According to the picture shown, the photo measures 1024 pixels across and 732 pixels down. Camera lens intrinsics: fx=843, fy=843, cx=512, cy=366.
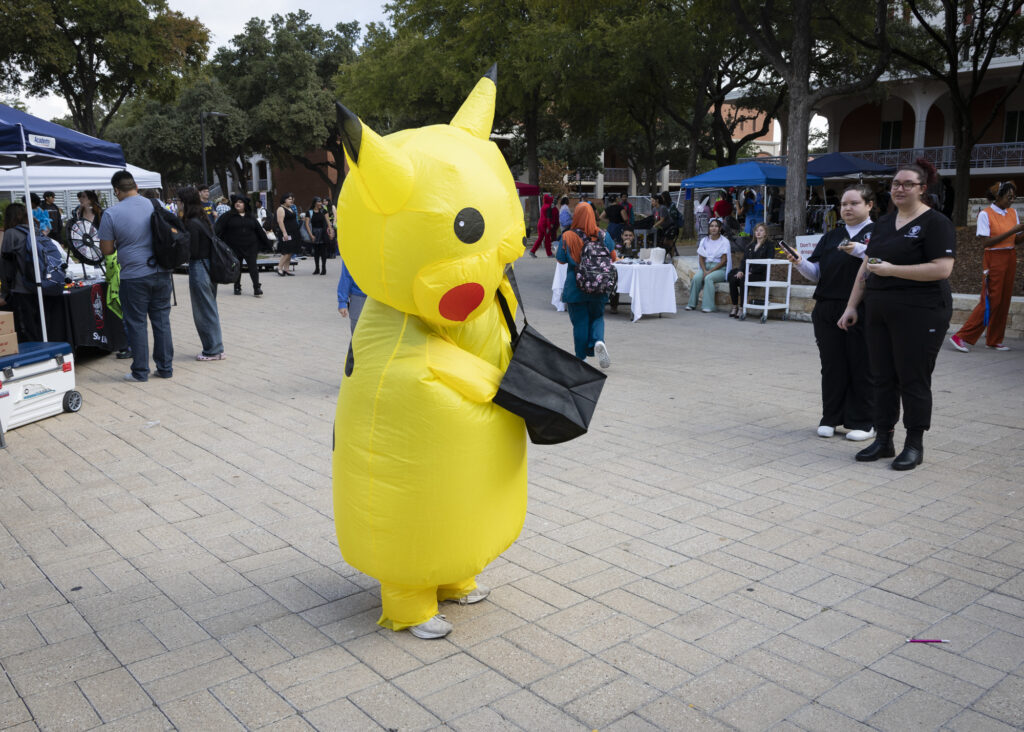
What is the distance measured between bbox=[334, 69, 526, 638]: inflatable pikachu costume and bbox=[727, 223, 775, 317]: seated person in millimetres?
Answer: 10518

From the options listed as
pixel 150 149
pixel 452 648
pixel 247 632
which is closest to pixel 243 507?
pixel 247 632

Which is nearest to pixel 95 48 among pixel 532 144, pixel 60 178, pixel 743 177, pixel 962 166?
pixel 60 178

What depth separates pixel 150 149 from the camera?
4703 cm

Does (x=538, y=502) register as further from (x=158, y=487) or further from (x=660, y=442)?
(x=158, y=487)

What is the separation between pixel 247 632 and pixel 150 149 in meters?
49.2

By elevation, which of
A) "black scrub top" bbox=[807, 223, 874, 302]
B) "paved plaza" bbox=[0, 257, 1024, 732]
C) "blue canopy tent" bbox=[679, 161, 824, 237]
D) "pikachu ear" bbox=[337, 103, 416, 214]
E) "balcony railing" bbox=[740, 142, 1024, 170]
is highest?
"balcony railing" bbox=[740, 142, 1024, 170]

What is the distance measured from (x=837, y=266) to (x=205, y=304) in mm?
6884

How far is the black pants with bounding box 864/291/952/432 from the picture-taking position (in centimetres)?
549

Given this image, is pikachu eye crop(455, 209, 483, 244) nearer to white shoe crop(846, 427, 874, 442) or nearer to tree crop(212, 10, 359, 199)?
white shoe crop(846, 427, 874, 442)

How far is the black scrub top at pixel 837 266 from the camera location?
6.17m

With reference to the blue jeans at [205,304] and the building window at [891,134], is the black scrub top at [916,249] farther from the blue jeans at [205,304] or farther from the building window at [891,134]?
the building window at [891,134]

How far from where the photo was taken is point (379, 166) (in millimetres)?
2969

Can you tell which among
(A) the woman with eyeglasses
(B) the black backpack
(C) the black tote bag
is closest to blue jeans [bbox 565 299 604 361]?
(A) the woman with eyeglasses

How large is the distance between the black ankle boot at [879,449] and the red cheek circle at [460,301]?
12.8ft
